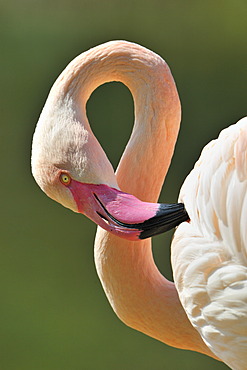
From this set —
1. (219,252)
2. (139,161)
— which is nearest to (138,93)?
(139,161)

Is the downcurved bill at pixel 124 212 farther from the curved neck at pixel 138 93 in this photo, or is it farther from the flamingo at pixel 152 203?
the curved neck at pixel 138 93

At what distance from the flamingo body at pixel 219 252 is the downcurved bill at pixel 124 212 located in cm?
5

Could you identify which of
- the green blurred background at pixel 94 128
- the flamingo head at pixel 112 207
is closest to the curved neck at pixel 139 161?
the flamingo head at pixel 112 207

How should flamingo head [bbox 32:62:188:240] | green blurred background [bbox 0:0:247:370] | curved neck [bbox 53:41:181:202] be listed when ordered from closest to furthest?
1. flamingo head [bbox 32:62:188:240]
2. curved neck [bbox 53:41:181:202]
3. green blurred background [bbox 0:0:247:370]

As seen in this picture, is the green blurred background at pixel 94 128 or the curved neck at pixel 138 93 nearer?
the curved neck at pixel 138 93

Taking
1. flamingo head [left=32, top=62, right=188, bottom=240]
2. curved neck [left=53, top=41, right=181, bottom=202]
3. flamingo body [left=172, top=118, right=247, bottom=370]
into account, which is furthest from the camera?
curved neck [left=53, top=41, right=181, bottom=202]

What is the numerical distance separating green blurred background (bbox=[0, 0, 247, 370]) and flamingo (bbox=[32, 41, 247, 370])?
1.55 meters

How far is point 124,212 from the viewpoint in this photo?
116 cm

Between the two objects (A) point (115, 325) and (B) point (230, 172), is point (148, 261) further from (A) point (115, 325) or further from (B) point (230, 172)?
(A) point (115, 325)

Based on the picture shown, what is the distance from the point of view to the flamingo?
1.10 metres

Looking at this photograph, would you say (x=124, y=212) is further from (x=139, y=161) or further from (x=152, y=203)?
(x=139, y=161)

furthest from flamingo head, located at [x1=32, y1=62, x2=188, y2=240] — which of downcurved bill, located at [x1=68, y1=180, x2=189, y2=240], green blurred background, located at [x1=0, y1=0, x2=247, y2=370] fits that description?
green blurred background, located at [x1=0, y1=0, x2=247, y2=370]

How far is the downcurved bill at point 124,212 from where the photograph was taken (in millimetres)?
1124

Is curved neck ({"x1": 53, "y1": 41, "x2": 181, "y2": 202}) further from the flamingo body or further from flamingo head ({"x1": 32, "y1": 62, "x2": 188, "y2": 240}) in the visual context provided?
the flamingo body
